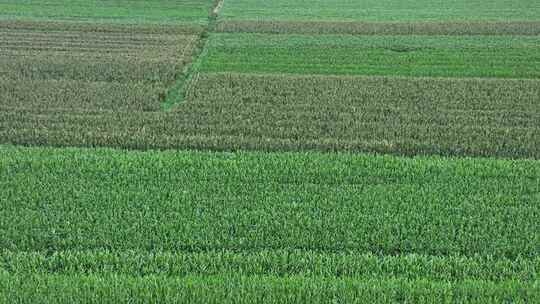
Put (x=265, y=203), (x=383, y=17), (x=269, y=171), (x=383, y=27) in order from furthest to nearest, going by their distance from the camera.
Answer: (x=383, y=17)
(x=383, y=27)
(x=269, y=171)
(x=265, y=203)

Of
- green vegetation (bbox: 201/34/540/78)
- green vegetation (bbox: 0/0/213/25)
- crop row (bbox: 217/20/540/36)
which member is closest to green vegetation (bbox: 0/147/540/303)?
green vegetation (bbox: 201/34/540/78)

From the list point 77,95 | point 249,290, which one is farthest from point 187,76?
point 249,290

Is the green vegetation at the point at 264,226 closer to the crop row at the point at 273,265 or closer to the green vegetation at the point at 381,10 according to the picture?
the crop row at the point at 273,265

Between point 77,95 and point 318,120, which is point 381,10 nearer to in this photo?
point 318,120

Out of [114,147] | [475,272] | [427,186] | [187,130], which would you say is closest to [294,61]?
[187,130]

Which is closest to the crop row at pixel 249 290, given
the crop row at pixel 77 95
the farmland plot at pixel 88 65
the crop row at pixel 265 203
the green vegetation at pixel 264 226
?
the green vegetation at pixel 264 226

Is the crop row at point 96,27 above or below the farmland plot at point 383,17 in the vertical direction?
above
